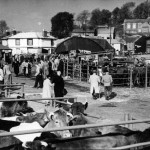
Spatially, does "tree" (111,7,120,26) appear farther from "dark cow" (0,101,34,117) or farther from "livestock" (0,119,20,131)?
"livestock" (0,119,20,131)

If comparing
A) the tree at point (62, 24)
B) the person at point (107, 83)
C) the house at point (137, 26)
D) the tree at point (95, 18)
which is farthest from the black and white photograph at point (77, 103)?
the tree at point (95, 18)

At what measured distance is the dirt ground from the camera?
12805 millimetres

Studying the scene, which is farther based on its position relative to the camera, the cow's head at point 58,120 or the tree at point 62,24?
the tree at point 62,24

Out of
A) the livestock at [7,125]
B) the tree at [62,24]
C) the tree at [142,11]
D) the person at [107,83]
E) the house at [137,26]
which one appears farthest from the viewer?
the tree at [142,11]

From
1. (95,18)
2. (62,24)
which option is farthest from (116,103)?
(95,18)

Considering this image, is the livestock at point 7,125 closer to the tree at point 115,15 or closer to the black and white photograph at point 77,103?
the black and white photograph at point 77,103

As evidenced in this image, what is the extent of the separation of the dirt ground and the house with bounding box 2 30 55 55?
48.2m

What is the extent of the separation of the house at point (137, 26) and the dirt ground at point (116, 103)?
9730 centimetres

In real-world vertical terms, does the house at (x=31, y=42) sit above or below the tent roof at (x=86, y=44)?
above

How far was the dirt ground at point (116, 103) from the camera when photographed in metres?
12.8

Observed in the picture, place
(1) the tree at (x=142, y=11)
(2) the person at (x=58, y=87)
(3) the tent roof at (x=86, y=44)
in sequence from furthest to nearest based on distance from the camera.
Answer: (1) the tree at (x=142, y=11) → (3) the tent roof at (x=86, y=44) → (2) the person at (x=58, y=87)

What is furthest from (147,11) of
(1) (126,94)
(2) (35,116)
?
(2) (35,116)

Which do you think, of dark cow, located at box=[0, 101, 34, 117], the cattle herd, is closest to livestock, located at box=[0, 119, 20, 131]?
the cattle herd

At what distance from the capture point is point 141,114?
13.0 m
